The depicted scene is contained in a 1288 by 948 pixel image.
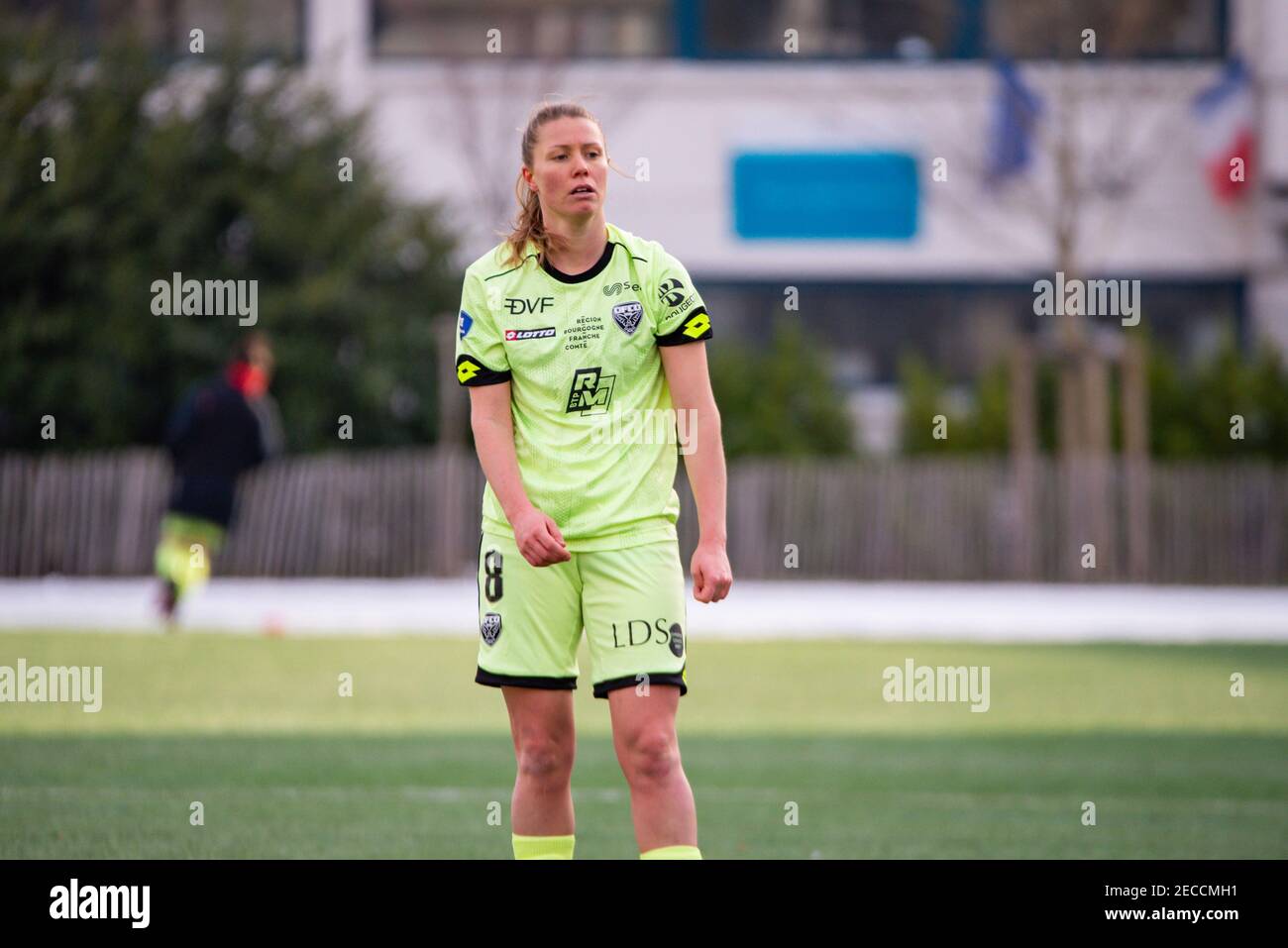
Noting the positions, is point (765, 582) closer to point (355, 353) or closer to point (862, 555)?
point (862, 555)

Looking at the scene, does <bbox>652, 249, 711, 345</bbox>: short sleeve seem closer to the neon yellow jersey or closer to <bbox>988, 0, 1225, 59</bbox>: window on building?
the neon yellow jersey

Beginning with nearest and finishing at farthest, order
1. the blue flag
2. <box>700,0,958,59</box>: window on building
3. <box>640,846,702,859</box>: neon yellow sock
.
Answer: <box>640,846,702,859</box>: neon yellow sock
the blue flag
<box>700,0,958,59</box>: window on building

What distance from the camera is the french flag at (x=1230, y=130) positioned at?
26.5 meters

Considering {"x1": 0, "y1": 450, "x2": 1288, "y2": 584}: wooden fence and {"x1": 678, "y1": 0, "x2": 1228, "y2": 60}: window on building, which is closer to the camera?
{"x1": 0, "y1": 450, "x2": 1288, "y2": 584}: wooden fence

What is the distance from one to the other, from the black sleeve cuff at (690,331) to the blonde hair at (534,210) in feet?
1.25

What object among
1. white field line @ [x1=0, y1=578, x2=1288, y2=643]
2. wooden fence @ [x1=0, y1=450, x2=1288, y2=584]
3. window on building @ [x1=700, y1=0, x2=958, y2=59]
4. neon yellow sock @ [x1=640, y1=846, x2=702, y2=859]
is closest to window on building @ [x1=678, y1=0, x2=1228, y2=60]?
window on building @ [x1=700, y1=0, x2=958, y2=59]

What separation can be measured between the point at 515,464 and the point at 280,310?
1757 centimetres

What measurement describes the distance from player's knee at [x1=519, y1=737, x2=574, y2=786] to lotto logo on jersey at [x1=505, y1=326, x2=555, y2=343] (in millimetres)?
1048

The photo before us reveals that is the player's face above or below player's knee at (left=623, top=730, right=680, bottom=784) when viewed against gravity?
above

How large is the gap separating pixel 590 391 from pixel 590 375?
42mm

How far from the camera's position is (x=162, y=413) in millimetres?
22781

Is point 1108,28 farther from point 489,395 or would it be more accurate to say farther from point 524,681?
point 524,681

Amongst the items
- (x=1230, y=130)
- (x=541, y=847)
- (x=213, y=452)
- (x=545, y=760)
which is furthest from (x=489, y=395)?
(x=1230, y=130)

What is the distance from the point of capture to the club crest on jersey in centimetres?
525
